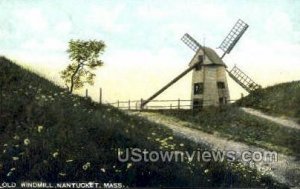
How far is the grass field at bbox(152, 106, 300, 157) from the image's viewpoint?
26.3m

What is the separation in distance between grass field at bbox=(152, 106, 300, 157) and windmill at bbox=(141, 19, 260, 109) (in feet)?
3.50

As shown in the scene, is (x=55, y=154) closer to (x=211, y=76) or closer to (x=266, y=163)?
(x=266, y=163)

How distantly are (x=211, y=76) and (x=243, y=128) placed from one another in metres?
6.61

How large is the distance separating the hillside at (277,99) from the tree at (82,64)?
1288 cm

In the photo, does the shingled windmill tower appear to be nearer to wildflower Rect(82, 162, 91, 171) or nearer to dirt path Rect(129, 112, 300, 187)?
dirt path Rect(129, 112, 300, 187)

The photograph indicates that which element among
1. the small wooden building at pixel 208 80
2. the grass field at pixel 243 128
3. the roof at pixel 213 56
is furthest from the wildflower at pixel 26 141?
the roof at pixel 213 56

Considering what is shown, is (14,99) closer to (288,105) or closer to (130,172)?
(130,172)

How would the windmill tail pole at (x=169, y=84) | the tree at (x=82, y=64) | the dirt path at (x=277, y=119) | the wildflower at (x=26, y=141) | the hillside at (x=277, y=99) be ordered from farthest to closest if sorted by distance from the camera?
the hillside at (x=277, y=99) < the windmill tail pole at (x=169, y=84) < the dirt path at (x=277, y=119) < the tree at (x=82, y=64) < the wildflower at (x=26, y=141)

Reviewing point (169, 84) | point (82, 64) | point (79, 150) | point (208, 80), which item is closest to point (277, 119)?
point (208, 80)

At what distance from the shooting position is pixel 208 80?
37625 mm

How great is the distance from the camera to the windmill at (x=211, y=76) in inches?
1452

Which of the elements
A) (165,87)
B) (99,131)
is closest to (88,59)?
(165,87)

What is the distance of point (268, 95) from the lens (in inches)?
1516
